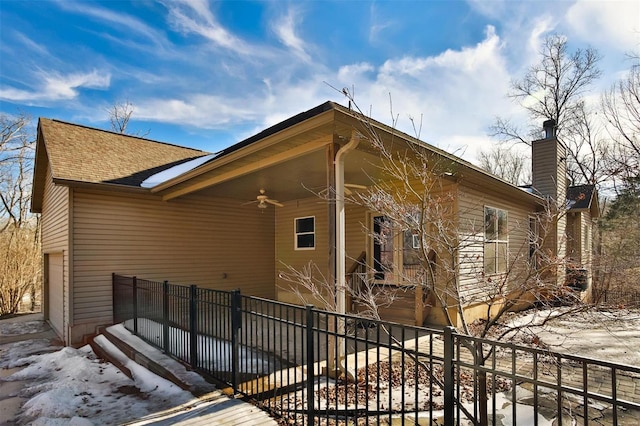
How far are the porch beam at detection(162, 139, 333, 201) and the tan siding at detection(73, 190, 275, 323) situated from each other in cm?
77

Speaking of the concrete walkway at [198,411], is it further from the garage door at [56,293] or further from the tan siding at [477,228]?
the tan siding at [477,228]

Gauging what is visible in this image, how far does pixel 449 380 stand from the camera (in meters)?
2.19

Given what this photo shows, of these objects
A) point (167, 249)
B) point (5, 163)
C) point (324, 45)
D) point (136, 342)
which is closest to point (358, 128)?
point (324, 45)

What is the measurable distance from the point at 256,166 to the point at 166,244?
13.3 ft

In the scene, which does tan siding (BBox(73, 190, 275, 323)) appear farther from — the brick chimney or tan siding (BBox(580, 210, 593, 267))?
tan siding (BBox(580, 210, 593, 267))

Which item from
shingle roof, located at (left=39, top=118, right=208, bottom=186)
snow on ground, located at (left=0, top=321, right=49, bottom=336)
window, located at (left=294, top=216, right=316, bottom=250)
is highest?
shingle roof, located at (left=39, top=118, right=208, bottom=186)

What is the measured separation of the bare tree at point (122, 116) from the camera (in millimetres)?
20375

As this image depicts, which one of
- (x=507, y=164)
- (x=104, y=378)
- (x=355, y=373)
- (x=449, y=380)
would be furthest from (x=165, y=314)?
(x=507, y=164)

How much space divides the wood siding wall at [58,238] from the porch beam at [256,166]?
1987 millimetres

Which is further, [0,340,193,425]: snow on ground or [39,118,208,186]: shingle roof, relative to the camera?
[39,118,208,186]: shingle roof

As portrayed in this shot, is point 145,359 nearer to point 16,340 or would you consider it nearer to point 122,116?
point 16,340

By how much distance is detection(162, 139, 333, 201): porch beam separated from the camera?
472 centimetres

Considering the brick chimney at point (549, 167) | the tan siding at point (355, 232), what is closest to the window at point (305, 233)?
the tan siding at point (355, 232)

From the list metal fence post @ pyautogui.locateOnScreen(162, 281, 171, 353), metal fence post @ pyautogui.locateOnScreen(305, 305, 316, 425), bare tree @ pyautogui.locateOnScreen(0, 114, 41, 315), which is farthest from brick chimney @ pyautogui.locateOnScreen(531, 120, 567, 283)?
bare tree @ pyautogui.locateOnScreen(0, 114, 41, 315)
